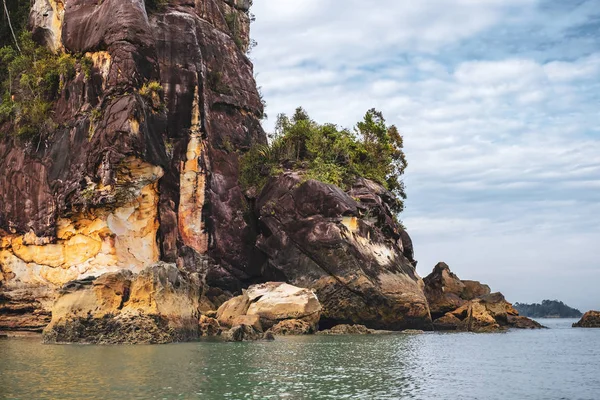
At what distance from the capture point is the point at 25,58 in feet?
144

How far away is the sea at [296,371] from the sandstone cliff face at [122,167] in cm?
808

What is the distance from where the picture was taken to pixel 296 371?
21.2 metres

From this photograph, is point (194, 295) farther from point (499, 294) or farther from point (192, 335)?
point (499, 294)

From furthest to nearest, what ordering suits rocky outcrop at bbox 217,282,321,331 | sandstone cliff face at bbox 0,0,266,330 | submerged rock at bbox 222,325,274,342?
sandstone cliff face at bbox 0,0,266,330
rocky outcrop at bbox 217,282,321,331
submerged rock at bbox 222,325,274,342

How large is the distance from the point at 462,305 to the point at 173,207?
22326mm

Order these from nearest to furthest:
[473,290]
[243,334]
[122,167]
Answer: [243,334], [122,167], [473,290]

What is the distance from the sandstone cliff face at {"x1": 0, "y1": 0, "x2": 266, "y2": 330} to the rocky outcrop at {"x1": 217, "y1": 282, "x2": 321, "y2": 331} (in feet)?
21.2

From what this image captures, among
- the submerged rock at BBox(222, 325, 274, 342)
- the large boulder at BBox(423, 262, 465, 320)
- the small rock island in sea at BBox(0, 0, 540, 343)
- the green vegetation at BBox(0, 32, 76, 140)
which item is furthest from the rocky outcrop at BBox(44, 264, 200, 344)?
the large boulder at BBox(423, 262, 465, 320)

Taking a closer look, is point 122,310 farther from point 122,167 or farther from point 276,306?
point 122,167

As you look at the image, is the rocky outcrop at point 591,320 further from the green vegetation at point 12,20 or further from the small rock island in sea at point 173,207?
the green vegetation at point 12,20

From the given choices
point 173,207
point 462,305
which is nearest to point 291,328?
point 173,207

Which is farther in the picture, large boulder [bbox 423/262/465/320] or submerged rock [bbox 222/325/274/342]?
large boulder [bbox 423/262/465/320]

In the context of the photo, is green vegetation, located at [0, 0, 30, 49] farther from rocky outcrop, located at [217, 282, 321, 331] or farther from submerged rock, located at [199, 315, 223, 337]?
submerged rock, located at [199, 315, 223, 337]

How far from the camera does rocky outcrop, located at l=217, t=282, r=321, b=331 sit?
3641 centimetres
